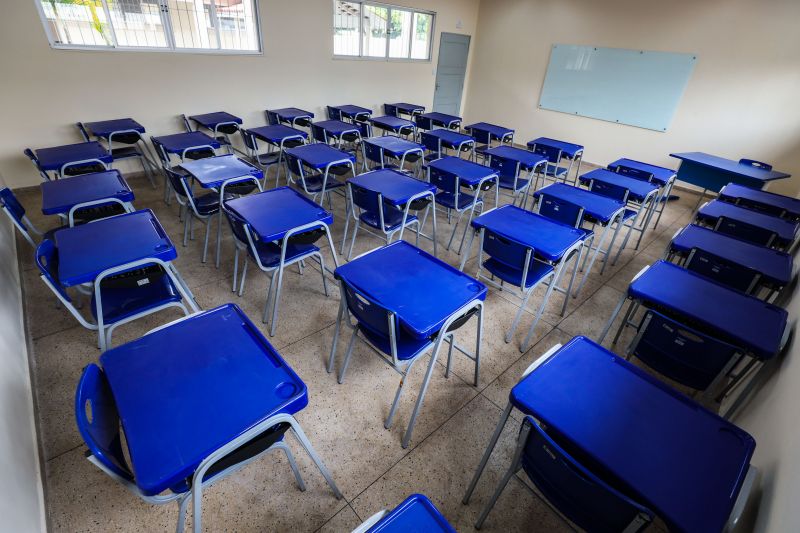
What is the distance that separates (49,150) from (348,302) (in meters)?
3.82

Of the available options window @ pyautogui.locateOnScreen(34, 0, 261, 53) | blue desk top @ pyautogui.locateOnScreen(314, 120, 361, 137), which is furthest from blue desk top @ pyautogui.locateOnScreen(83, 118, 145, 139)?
blue desk top @ pyautogui.locateOnScreen(314, 120, 361, 137)

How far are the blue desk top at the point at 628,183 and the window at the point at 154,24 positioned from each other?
5048 millimetres

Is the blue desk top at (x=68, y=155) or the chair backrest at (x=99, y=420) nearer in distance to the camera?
the chair backrest at (x=99, y=420)

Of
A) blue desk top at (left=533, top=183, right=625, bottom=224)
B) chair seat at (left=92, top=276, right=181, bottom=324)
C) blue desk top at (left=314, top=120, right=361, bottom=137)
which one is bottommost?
chair seat at (left=92, top=276, right=181, bottom=324)

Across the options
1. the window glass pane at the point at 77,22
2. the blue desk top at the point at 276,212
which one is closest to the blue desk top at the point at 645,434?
the blue desk top at the point at 276,212

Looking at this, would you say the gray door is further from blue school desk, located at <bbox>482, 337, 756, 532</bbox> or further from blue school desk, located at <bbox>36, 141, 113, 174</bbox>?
blue school desk, located at <bbox>482, 337, 756, 532</bbox>

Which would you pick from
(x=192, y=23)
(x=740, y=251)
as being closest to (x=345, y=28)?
(x=192, y=23)

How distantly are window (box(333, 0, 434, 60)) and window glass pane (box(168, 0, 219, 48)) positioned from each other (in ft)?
6.60

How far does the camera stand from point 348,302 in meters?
1.82

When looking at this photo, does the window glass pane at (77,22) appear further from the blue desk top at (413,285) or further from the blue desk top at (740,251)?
the blue desk top at (740,251)

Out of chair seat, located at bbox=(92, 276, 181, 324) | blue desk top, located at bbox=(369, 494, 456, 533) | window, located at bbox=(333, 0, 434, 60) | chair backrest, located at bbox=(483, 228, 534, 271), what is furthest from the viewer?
window, located at bbox=(333, 0, 434, 60)

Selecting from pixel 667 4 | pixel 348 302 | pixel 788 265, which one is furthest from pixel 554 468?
pixel 667 4

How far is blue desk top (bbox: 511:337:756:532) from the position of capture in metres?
0.97

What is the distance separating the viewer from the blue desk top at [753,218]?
275 cm
